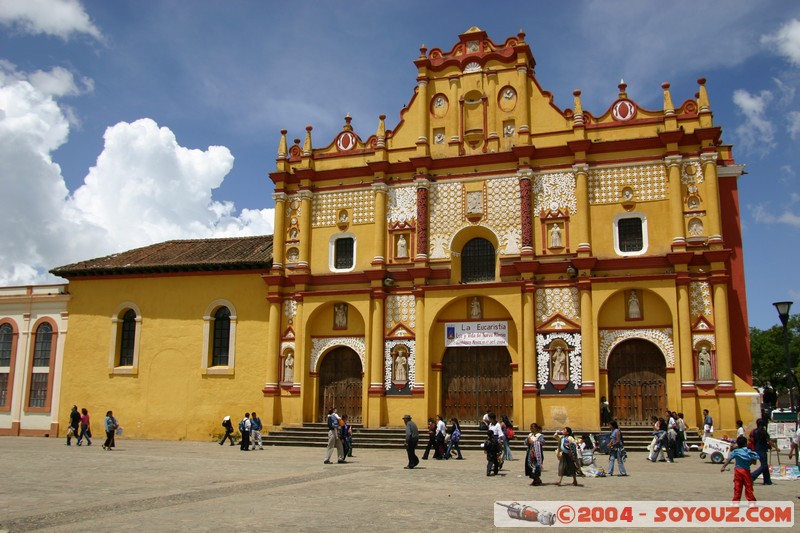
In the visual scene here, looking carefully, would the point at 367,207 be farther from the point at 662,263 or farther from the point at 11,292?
the point at 11,292

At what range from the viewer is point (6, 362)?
34219mm

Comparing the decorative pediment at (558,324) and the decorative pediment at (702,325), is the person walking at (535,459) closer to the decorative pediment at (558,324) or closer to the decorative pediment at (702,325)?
the decorative pediment at (558,324)

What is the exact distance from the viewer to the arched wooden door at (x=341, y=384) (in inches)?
1167

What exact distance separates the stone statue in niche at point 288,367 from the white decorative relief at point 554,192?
38.0ft

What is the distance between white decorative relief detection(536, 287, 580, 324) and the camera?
89.0ft

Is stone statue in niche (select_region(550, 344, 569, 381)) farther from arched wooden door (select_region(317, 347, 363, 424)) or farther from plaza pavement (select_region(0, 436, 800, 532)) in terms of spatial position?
arched wooden door (select_region(317, 347, 363, 424))

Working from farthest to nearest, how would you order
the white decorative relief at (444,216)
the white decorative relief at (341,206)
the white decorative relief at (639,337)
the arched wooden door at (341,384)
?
the white decorative relief at (341,206)
the arched wooden door at (341,384)
the white decorative relief at (444,216)
the white decorative relief at (639,337)

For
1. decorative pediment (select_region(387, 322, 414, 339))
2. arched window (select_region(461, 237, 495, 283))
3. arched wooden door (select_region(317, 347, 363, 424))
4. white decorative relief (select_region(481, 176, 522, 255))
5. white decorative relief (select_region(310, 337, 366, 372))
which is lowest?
arched wooden door (select_region(317, 347, 363, 424))

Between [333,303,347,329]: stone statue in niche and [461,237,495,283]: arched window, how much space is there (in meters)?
5.11

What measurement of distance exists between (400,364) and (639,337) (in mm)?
9105

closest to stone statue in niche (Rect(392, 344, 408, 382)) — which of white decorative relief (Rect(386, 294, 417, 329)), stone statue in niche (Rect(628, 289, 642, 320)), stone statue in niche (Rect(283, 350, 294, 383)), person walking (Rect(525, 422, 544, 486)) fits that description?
white decorative relief (Rect(386, 294, 417, 329))

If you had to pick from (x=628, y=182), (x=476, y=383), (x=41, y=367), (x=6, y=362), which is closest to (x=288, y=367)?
(x=476, y=383)

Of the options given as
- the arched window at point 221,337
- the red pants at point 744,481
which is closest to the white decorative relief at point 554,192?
the arched window at point 221,337

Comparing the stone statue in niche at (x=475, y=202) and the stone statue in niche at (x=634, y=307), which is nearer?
the stone statue in niche at (x=634, y=307)
